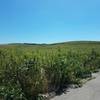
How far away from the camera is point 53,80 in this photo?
31.4 ft

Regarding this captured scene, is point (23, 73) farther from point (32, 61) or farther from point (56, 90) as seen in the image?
point (56, 90)

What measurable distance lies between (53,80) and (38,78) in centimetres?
153

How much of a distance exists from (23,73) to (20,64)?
0.80 m

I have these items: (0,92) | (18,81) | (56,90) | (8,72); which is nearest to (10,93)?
(0,92)

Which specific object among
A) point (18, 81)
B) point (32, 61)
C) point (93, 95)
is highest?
point (32, 61)

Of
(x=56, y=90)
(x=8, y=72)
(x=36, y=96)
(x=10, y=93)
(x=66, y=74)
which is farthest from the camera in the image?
(x=66, y=74)

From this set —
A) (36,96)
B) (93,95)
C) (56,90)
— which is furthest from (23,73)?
(93,95)

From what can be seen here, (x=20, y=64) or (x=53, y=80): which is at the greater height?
(x=20, y=64)

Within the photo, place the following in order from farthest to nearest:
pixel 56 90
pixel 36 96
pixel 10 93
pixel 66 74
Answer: pixel 66 74, pixel 56 90, pixel 36 96, pixel 10 93

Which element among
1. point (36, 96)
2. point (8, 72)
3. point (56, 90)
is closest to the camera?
point (36, 96)

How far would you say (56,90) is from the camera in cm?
920

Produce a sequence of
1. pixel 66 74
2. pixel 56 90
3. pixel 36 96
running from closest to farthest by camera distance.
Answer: pixel 36 96
pixel 56 90
pixel 66 74

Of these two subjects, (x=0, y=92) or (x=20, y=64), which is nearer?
(x=0, y=92)

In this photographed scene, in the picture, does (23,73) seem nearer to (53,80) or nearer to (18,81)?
(18,81)
